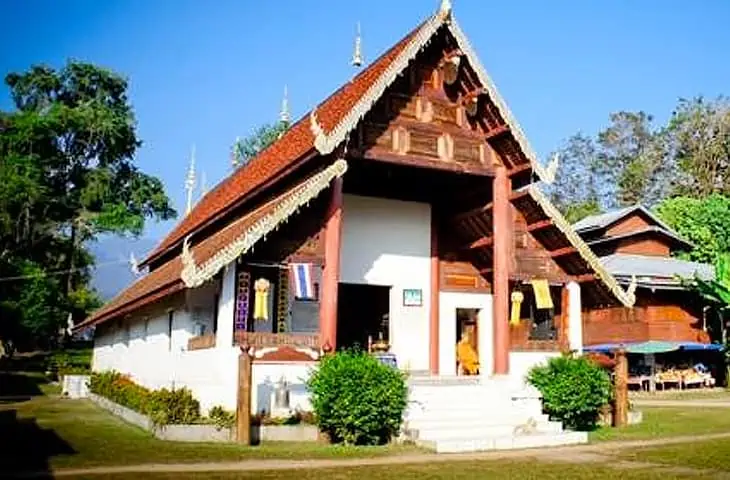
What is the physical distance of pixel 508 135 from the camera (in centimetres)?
1562

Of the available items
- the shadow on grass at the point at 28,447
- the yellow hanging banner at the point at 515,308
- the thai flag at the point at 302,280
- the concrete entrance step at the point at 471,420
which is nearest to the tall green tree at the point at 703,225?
the yellow hanging banner at the point at 515,308

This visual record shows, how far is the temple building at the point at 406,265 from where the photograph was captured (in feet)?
43.0

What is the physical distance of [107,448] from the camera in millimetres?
10703

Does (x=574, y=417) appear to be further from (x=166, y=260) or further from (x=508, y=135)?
(x=166, y=260)

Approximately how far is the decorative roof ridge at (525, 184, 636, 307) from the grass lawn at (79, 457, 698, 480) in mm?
7019

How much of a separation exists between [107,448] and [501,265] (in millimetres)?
8556

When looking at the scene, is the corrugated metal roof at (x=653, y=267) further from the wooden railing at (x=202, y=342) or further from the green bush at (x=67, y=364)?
the green bush at (x=67, y=364)

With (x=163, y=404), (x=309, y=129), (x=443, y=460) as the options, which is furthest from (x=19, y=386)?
(x=443, y=460)

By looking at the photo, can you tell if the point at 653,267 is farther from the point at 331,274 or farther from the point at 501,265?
the point at 331,274

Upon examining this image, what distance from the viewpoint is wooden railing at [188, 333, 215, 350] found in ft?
44.5

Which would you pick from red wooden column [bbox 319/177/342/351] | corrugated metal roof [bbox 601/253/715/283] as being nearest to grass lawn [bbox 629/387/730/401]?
corrugated metal roof [bbox 601/253/715/283]

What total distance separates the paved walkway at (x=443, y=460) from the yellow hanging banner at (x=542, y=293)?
417 cm

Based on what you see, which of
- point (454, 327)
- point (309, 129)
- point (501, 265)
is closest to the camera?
point (501, 265)

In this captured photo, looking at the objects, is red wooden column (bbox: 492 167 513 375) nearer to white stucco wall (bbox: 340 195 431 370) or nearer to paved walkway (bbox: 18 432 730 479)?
white stucco wall (bbox: 340 195 431 370)
